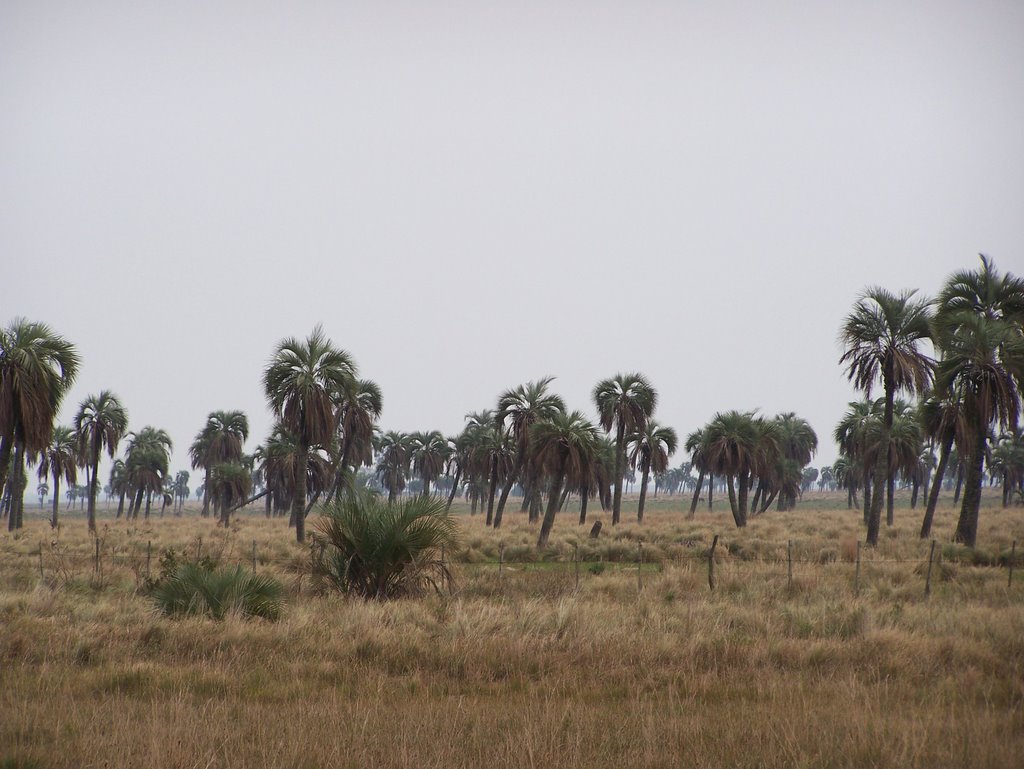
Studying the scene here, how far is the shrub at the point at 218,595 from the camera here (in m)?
12.6

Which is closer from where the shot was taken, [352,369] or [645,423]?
[352,369]

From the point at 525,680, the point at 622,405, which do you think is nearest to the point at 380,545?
the point at 525,680

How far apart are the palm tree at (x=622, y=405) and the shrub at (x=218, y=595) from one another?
113ft

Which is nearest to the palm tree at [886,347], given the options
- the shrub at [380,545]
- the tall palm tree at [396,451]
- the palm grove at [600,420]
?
the palm grove at [600,420]

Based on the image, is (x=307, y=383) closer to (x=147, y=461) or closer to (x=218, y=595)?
(x=218, y=595)

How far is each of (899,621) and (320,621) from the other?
9.47m

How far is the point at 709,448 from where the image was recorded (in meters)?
49.1

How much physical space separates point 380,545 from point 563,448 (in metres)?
20.2

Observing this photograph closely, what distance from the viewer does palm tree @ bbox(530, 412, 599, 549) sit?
3400 centimetres

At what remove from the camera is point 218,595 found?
1291 centimetres

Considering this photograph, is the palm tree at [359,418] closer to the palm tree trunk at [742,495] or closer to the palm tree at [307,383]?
the palm tree at [307,383]

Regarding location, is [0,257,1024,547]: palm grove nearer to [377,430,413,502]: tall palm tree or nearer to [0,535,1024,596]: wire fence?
[0,535,1024,596]: wire fence

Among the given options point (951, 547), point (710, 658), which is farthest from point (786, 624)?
point (951, 547)

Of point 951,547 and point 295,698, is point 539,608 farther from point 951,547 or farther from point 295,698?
point 951,547
